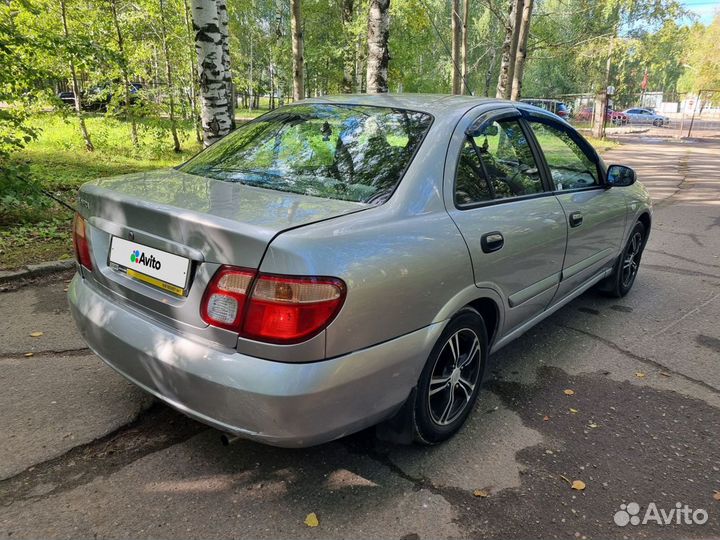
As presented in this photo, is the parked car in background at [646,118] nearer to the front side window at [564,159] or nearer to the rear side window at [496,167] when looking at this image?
the front side window at [564,159]

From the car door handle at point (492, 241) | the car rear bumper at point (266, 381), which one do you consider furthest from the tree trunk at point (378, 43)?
the car rear bumper at point (266, 381)

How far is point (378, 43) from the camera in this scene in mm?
7832

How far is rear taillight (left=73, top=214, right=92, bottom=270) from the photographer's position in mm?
2528

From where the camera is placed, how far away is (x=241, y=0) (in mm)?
22094

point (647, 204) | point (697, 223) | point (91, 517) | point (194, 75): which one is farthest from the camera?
point (194, 75)

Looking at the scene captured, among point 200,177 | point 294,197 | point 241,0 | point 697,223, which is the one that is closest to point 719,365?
point 294,197

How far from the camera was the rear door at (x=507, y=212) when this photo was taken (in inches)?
101

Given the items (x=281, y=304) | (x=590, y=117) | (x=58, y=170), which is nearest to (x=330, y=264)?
(x=281, y=304)

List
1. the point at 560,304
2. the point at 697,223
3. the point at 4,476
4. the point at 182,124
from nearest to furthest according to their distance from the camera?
the point at 4,476 → the point at 560,304 → the point at 697,223 → the point at 182,124

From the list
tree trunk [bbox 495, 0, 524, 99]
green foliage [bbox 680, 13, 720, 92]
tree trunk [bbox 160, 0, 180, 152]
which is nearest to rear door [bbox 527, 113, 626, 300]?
tree trunk [bbox 160, 0, 180, 152]

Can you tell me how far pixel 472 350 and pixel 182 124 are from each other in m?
11.8

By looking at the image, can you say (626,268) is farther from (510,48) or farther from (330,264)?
(510,48)

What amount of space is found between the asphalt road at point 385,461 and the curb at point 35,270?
83 centimetres

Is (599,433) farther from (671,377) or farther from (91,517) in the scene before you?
(91,517)
